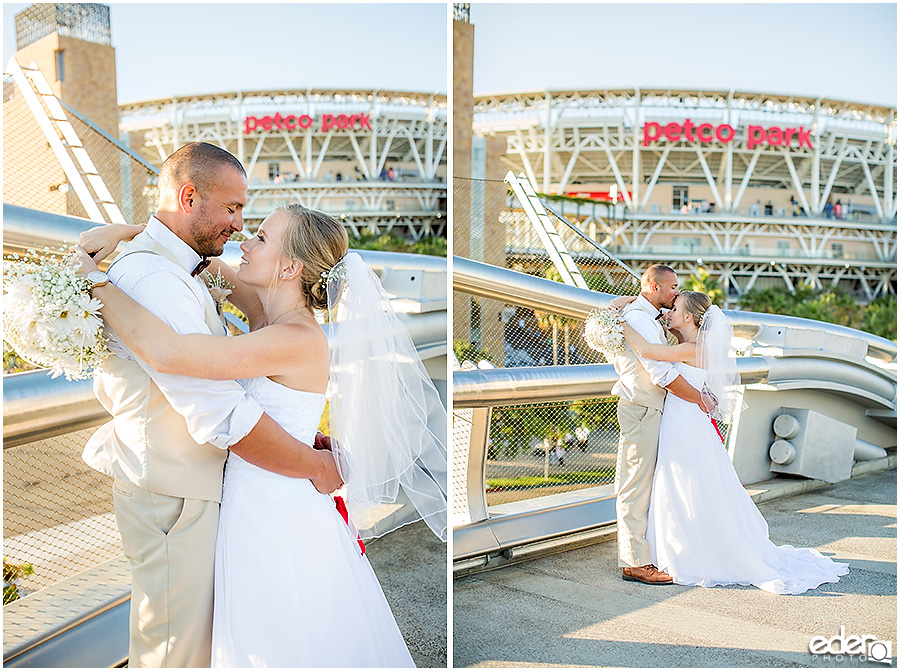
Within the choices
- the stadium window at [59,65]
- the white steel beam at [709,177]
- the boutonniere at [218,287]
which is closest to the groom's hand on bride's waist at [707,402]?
the boutonniere at [218,287]

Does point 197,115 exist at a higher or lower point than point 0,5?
higher

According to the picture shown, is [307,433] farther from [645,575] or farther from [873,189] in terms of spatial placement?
[873,189]

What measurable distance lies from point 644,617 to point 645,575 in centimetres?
43

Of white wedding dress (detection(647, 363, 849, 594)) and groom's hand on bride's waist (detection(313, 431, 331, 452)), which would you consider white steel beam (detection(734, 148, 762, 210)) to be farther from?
groom's hand on bride's waist (detection(313, 431, 331, 452))

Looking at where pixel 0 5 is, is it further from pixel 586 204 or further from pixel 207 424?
pixel 586 204

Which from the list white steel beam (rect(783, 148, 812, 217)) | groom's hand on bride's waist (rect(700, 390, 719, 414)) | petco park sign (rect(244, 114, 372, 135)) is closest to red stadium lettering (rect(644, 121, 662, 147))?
white steel beam (rect(783, 148, 812, 217))

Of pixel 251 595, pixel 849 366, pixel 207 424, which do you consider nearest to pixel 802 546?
pixel 849 366

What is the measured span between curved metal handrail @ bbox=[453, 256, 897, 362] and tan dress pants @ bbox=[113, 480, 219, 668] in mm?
1599

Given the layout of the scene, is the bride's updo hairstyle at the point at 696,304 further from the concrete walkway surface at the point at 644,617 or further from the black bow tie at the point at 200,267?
the black bow tie at the point at 200,267

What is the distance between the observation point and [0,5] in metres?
2.60

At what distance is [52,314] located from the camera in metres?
1.69

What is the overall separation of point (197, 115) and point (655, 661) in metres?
51.5

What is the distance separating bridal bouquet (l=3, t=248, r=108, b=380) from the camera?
5.57ft

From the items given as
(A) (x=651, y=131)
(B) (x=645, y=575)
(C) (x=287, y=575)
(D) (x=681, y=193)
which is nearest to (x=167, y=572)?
(C) (x=287, y=575)
